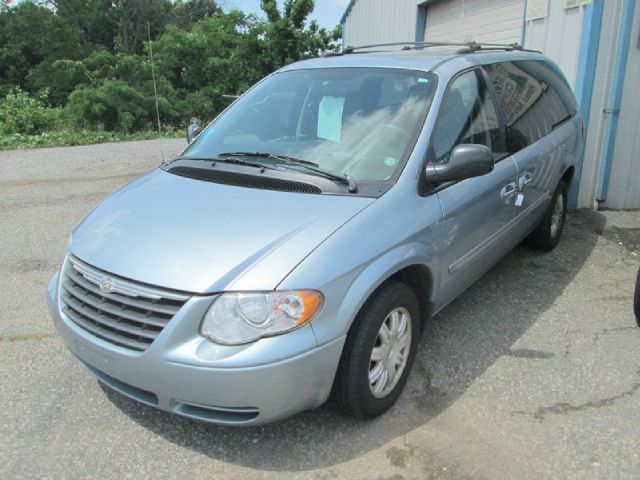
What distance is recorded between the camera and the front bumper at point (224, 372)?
2.25m

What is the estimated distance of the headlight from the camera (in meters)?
2.28

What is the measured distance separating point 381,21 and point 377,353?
34.9 feet

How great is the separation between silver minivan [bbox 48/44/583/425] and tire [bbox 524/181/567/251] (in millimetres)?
1014

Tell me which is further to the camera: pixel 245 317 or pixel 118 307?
pixel 118 307

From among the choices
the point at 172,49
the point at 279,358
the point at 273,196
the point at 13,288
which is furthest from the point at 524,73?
the point at 172,49

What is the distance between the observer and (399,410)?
9.65 ft

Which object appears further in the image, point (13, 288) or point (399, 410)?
point (13, 288)

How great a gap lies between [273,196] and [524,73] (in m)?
2.72

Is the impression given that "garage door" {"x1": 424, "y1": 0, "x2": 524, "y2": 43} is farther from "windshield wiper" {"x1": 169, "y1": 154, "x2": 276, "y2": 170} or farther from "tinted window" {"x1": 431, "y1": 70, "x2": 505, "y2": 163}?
"windshield wiper" {"x1": 169, "y1": 154, "x2": 276, "y2": 170}

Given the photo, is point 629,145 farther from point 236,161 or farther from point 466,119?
point 236,161

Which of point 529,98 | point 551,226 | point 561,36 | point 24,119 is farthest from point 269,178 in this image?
point 24,119

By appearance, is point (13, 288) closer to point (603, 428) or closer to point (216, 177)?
point (216, 177)

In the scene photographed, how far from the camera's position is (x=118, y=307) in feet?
8.12

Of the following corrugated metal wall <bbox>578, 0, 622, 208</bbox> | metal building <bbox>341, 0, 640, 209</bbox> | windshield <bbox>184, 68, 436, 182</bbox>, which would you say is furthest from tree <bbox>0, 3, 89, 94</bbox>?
windshield <bbox>184, 68, 436, 182</bbox>
